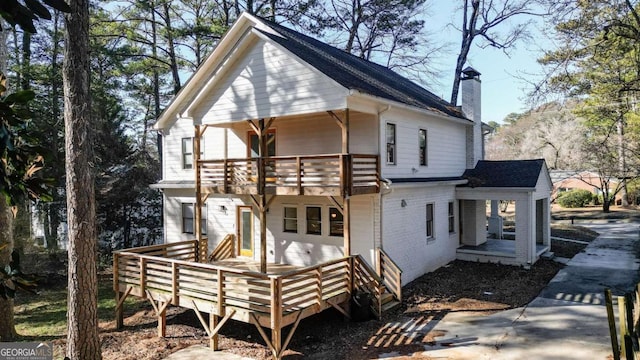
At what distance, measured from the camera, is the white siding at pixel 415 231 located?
13.0m

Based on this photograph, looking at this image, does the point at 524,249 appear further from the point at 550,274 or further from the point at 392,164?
the point at 392,164

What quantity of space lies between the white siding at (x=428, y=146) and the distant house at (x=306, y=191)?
7 centimetres

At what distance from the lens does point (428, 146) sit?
51.7ft

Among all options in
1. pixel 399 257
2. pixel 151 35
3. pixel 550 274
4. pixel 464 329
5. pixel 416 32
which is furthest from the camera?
pixel 416 32

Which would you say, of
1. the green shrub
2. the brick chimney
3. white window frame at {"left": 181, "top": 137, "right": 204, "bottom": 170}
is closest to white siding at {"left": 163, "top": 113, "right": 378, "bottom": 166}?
white window frame at {"left": 181, "top": 137, "right": 204, "bottom": 170}

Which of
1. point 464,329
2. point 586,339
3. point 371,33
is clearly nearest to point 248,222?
point 464,329

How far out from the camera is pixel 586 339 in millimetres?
8953

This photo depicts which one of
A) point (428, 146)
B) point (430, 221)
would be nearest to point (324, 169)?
point (428, 146)

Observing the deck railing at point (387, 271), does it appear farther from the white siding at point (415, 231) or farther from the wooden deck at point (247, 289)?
the white siding at point (415, 231)

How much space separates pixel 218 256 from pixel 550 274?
12.1 metres

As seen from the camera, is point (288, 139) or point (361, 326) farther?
point (288, 139)

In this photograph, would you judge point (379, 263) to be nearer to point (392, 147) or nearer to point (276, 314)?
point (392, 147)

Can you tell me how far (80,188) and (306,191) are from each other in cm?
565

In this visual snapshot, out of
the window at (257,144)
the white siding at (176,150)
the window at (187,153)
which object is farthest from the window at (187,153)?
the window at (257,144)
